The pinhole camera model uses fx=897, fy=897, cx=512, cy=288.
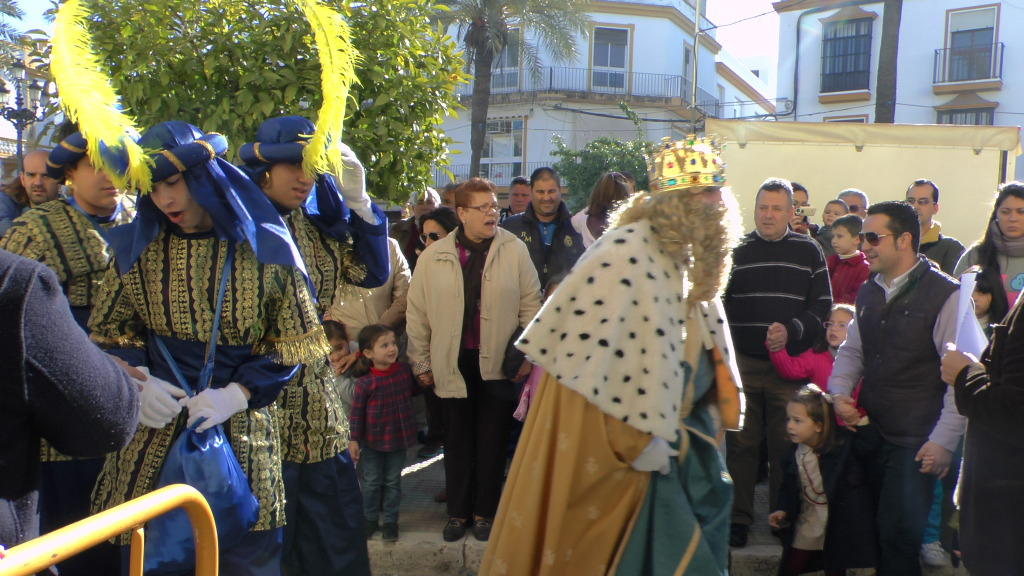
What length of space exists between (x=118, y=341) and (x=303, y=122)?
1059mm

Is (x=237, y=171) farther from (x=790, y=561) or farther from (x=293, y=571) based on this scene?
(x=790, y=561)

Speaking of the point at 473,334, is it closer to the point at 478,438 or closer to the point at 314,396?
the point at 478,438

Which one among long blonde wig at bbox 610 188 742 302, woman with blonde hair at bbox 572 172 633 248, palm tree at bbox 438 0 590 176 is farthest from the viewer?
palm tree at bbox 438 0 590 176

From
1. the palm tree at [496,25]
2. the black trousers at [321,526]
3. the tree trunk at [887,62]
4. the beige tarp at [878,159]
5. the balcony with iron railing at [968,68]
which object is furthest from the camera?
the balcony with iron railing at [968,68]

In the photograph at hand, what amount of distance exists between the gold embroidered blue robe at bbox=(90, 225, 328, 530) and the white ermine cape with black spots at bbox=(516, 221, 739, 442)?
0.88m

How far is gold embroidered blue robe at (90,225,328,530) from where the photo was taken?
3027 mm

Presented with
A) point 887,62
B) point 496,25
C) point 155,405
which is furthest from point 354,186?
→ point 496,25

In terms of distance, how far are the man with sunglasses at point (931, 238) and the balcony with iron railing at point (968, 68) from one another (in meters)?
22.7

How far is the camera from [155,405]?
2.85 m

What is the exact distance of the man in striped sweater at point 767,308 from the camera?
5.15m

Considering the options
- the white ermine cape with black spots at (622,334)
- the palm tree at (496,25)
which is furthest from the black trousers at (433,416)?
the palm tree at (496,25)

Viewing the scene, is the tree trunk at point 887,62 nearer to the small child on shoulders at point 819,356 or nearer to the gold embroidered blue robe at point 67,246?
the small child on shoulders at point 819,356

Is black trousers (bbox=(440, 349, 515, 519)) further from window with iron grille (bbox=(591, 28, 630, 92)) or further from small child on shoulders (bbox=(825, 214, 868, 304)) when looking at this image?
window with iron grille (bbox=(591, 28, 630, 92))

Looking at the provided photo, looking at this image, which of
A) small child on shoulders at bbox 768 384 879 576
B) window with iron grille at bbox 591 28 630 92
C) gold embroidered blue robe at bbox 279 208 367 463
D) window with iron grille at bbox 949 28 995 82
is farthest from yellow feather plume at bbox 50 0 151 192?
window with iron grille at bbox 591 28 630 92
